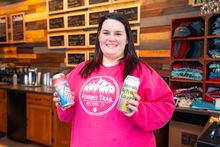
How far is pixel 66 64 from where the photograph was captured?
425cm

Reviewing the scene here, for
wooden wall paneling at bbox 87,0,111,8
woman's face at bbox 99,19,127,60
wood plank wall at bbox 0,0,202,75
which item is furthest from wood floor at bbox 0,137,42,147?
woman's face at bbox 99,19,127,60

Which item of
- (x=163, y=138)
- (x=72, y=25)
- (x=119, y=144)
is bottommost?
(x=163, y=138)

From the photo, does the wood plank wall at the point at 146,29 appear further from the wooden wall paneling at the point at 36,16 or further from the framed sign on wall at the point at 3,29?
the framed sign on wall at the point at 3,29

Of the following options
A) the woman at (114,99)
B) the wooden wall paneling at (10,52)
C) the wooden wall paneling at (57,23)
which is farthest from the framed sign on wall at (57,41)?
the woman at (114,99)

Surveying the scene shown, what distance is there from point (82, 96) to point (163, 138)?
1.76 meters

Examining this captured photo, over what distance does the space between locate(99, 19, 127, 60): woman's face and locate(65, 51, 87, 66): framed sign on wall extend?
2.68 m

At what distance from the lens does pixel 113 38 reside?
1303mm

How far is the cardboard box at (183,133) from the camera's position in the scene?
2.38 metres

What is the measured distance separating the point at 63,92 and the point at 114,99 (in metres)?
0.26

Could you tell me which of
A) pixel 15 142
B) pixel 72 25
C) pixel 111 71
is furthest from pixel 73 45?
pixel 111 71

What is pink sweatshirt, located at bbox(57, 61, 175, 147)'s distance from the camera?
123cm

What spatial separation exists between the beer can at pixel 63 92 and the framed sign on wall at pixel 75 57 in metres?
2.74

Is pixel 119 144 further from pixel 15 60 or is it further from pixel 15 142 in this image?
pixel 15 60

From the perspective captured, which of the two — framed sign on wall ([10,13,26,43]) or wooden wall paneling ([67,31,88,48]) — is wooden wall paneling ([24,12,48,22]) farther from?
A: wooden wall paneling ([67,31,88,48])
